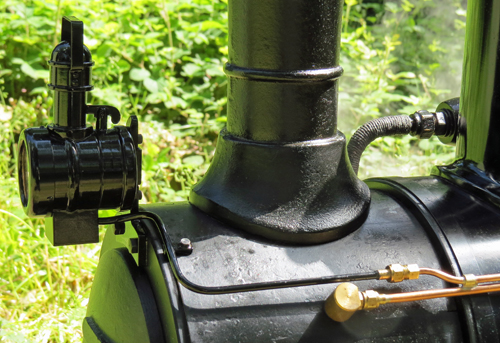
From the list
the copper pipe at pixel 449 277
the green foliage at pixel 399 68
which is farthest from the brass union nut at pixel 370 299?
the green foliage at pixel 399 68

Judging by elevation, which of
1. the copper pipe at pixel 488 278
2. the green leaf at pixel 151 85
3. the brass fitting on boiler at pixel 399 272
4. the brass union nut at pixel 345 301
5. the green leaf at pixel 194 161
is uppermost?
the green leaf at pixel 151 85

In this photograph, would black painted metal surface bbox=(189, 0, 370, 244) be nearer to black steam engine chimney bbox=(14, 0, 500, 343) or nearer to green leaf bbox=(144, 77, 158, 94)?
black steam engine chimney bbox=(14, 0, 500, 343)

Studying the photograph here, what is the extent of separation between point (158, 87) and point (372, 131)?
2.65m

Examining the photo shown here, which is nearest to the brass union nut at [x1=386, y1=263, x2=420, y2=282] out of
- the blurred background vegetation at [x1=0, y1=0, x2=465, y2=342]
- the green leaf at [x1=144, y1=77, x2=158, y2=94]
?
the blurred background vegetation at [x1=0, y1=0, x2=465, y2=342]

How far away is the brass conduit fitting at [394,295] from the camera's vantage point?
1241 mm

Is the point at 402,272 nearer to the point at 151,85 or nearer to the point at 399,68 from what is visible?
the point at 151,85

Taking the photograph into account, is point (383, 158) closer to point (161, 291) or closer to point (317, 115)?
point (317, 115)

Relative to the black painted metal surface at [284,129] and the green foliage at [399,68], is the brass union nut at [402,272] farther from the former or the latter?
the green foliage at [399,68]

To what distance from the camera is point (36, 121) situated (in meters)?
3.77

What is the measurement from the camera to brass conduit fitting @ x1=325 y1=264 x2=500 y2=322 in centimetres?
124

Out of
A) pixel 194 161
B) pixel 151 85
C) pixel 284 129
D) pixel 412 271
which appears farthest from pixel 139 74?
pixel 412 271

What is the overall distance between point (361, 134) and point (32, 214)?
973mm

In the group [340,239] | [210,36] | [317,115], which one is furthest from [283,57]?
[210,36]

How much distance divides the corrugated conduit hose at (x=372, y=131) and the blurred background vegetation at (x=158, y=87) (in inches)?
57.2
